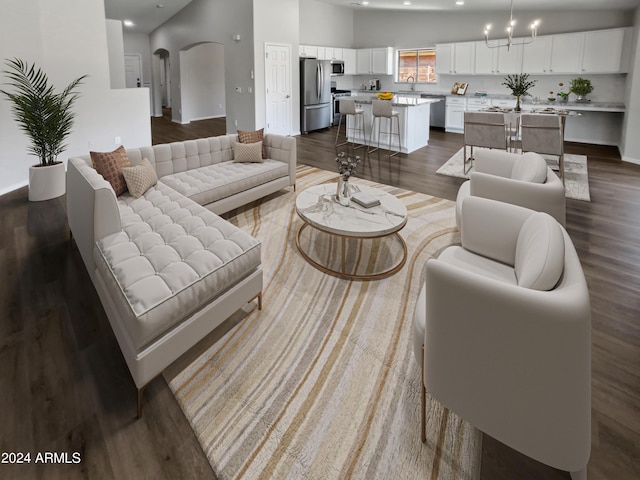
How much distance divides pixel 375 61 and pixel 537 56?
416 centimetres

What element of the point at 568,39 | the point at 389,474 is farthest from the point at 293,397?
the point at 568,39

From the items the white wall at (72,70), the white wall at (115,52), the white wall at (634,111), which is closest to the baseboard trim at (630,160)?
the white wall at (634,111)

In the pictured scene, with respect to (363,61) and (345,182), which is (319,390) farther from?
(363,61)

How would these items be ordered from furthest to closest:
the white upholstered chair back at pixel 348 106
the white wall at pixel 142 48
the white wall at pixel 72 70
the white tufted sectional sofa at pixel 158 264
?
the white wall at pixel 142 48 → the white upholstered chair back at pixel 348 106 → the white wall at pixel 72 70 → the white tufted sectional sofa at pixel 158 264

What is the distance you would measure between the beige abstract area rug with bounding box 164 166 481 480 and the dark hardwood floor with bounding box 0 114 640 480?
0.15 metres

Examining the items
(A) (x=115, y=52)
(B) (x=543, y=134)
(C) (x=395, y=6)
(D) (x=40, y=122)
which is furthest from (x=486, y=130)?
(A) (x=115, y=52)

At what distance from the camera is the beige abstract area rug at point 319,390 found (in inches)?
63.1

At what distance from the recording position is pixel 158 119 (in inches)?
468

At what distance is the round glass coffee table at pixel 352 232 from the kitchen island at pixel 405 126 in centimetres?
388

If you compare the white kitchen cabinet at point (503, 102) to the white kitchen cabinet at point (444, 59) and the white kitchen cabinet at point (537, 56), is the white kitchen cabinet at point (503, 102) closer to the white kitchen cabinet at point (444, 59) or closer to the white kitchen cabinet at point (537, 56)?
the white kitchen cabinet at point (537, 56)

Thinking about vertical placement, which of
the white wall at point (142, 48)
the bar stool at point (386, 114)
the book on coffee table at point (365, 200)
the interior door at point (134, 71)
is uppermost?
the white wall at point (142, 48)

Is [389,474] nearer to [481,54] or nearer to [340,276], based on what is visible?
[340,276]

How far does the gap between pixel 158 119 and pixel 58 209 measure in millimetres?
8542

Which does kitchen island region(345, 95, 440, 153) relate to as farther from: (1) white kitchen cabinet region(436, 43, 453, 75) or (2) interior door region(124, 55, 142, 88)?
(2) interior door region(124, 55, 142, 88)
